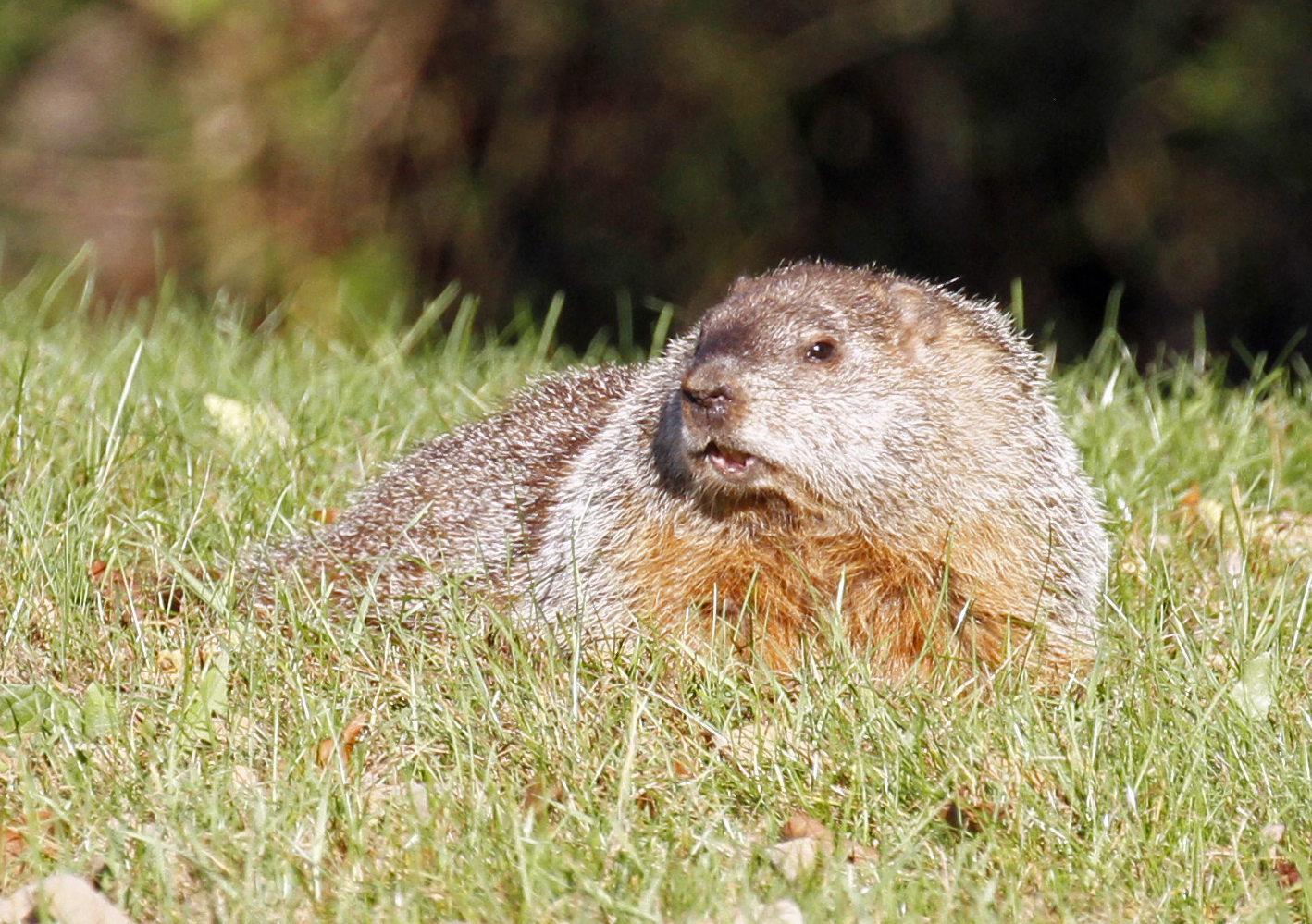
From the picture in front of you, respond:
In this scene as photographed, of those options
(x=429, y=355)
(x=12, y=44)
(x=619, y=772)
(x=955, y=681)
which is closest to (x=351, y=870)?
(x=619, y=772)

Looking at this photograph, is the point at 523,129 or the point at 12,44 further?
the point at 12,44

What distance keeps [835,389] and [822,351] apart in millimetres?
104

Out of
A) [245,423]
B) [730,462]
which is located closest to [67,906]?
[730,462]

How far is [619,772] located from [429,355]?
10.2 feet

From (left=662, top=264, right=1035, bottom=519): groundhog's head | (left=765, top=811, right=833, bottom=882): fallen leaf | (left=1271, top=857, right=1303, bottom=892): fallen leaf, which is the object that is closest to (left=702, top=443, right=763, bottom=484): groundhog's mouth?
(left=662, top=264, right=1035, bottom=519): groundhog's head

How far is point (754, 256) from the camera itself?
33.6 feet

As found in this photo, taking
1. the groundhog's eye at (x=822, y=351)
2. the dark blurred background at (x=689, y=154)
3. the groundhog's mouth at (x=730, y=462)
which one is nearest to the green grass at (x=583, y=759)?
the groundhog's mouth at (x=730, y=462)

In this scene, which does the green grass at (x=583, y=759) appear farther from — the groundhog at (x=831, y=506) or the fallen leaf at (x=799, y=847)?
the groundhog at (x=831, y=506)

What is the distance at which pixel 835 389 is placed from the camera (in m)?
3.55

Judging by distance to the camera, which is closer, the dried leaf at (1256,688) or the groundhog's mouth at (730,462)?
the dried leaf at (1256,688)

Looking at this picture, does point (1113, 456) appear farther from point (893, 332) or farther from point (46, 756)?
point (46, 756)

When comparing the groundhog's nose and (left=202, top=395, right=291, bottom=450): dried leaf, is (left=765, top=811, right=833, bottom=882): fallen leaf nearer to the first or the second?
the groundhog's nose

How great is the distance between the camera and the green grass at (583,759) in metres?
2.53

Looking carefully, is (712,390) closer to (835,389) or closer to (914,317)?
(835,389)
